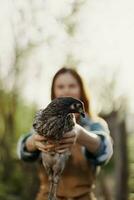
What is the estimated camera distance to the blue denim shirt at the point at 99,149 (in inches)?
124

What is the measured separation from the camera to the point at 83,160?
10.6 feet

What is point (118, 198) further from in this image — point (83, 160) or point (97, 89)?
Answer: point (83, 160)

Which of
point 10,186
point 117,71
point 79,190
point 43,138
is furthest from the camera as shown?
point 10,186

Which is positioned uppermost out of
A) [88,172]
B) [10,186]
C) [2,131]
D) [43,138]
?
[43,138]

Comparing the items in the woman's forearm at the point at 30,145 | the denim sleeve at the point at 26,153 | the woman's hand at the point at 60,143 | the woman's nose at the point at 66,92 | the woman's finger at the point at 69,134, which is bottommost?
the denim sleeve at the point at 26,153

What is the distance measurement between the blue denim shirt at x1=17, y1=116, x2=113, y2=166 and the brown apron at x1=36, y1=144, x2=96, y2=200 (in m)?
0.04

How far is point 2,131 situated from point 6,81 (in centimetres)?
129

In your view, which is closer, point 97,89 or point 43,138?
point 43,138

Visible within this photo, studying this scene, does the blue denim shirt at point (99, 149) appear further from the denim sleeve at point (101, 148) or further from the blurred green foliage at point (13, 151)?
the blurred green foliage at point (13, 151)

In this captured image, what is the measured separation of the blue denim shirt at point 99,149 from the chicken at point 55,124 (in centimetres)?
74

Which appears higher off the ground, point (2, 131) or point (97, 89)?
point (97, 89)

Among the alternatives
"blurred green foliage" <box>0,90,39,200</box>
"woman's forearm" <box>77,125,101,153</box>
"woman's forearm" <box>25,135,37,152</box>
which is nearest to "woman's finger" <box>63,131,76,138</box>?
"woman's forearm" <box>77,125,101,153</box>

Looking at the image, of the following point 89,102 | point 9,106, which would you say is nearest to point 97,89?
point 9,106

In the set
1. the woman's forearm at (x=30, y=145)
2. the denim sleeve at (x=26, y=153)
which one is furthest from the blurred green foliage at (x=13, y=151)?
the woman's forearm at (x=30, y=145)
